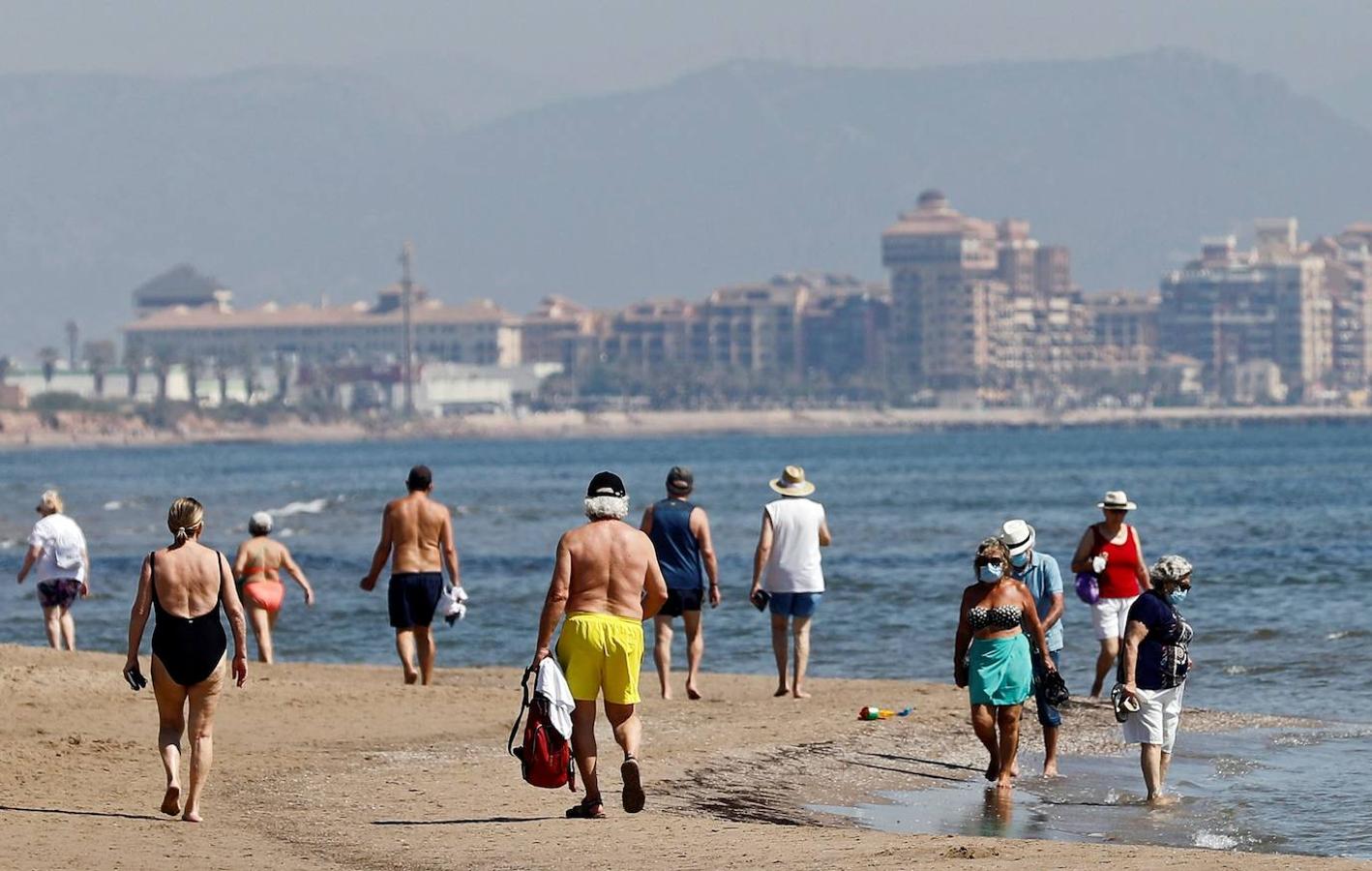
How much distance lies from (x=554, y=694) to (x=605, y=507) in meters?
0.87

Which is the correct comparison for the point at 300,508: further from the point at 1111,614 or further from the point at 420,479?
the point at 1111,614

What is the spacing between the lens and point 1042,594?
14133mm

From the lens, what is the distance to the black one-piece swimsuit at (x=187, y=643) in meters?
11.0

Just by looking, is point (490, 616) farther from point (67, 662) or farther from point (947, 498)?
point (947, 498)

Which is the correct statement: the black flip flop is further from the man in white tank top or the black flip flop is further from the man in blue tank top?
the man in white tank top

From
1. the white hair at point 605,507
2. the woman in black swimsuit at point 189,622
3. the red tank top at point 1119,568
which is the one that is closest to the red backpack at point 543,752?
the white hair at point 605,507

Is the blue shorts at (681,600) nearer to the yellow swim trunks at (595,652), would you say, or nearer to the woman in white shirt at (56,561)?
the yellow swim trunks at (595,652)

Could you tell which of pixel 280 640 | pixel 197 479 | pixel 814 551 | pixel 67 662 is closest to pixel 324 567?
pixel 280 640

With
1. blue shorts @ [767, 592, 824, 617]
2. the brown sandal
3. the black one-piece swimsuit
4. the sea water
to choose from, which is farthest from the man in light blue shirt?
the black one-piece swimsuit

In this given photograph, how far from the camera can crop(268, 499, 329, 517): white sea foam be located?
2642 inches

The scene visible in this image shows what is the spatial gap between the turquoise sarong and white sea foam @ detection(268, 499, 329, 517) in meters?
53.4

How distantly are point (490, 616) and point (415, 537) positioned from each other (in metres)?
12.4

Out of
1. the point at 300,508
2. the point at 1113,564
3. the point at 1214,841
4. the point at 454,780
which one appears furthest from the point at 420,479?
the point at 300,508

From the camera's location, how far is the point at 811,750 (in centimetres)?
1450
